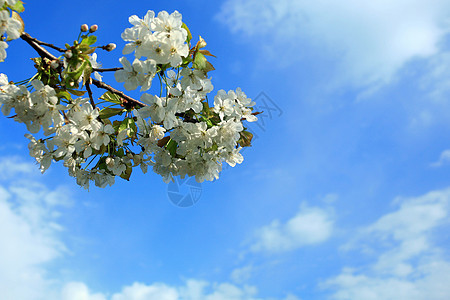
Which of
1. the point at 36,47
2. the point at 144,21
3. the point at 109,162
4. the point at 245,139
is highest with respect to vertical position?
the point at 144,21

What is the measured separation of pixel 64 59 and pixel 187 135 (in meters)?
0.95

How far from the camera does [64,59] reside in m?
2.35

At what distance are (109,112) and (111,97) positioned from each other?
12cm

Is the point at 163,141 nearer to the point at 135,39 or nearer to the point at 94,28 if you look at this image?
the point at 135,39

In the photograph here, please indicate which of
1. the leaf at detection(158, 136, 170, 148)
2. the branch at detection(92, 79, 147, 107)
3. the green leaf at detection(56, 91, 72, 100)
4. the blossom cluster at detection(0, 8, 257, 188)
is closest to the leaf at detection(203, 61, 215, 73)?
the blossom cluster at detection(0, 8, 257, 188)

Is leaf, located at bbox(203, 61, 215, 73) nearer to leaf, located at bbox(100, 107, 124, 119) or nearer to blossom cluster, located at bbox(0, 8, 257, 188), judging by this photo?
blossom cluster, located at bbox(0, 8, 257, 188)

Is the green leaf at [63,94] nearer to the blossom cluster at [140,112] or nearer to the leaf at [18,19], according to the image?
the blossom cluster at [140,112]

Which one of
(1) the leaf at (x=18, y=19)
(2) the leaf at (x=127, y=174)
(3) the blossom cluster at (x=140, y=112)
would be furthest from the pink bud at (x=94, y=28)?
(2) the leaf at (x=127, y=174)

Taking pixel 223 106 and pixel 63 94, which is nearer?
pixel 63 94

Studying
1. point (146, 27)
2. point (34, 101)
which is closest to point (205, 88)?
point (146, 27)

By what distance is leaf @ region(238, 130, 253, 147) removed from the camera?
3.06 metres

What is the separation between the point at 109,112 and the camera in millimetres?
2842

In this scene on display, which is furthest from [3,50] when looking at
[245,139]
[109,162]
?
[245,139]

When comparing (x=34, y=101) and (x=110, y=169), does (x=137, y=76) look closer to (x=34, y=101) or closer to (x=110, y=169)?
(x=34, y=101)
